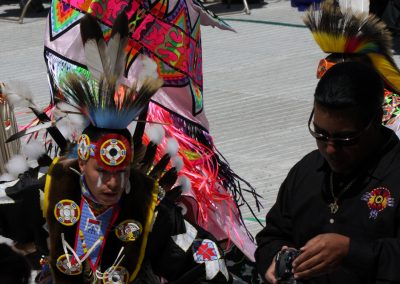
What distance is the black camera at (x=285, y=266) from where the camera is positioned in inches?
106

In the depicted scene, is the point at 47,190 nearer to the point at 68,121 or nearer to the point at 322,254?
the point at 68,121

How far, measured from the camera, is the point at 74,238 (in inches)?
135

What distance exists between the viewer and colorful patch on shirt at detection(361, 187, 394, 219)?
265cm

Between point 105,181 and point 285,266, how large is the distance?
78 cm

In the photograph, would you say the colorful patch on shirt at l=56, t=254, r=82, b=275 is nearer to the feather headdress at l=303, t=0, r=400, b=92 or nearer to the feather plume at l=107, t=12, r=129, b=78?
the feather plume at l=107, t=12, r=129, b=78

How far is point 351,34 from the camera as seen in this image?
4.05 m

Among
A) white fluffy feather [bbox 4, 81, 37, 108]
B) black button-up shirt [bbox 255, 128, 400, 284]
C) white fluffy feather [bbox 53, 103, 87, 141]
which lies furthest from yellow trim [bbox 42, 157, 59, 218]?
black button-up shirt [bbox 255, 128, 400, 284]

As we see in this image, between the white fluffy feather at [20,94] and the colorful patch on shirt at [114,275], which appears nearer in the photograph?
the colorful patch on shirt at [114,275]

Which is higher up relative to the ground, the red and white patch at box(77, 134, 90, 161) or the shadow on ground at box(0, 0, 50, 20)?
the red and white patch at box(77, 134, 90, 161)

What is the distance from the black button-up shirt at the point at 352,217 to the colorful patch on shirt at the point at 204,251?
538 mm

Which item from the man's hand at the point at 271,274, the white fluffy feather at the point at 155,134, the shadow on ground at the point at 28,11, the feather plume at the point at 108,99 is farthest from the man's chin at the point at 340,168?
the shadow on ground at the point at 28,11

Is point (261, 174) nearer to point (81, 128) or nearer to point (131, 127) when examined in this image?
point (131, 127)

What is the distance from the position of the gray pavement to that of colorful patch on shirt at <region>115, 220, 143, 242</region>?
7.36 ft

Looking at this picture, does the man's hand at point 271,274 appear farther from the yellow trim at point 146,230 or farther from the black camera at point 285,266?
the yellow trim at point 146,230
